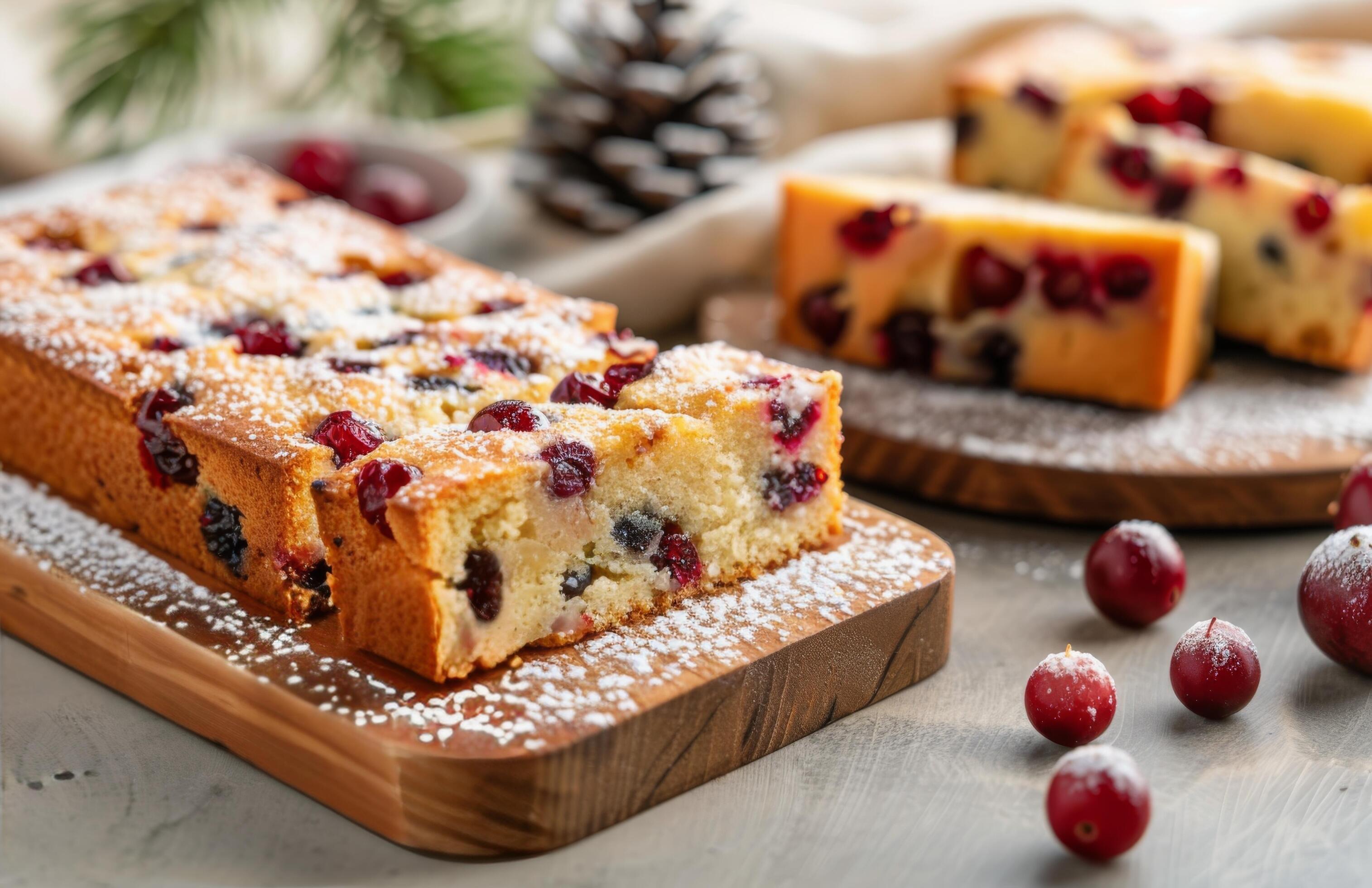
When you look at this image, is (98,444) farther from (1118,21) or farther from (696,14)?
(1118,21)

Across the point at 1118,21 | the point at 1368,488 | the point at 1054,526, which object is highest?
the point at 1118,21

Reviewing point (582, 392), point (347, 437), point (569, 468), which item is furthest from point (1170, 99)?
point (347, 437)

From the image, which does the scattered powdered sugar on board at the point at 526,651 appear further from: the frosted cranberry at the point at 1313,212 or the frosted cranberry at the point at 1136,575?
the frosted cranberry at the point at 1313,212

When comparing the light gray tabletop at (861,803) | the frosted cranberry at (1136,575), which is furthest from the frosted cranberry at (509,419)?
the frosted cranberry at (1136,575)

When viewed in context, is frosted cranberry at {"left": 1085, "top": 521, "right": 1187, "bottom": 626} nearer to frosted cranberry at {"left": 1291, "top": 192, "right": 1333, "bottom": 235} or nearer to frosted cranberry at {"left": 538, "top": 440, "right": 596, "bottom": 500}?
frosted cranberry at {"left": 538, "top": 440, "right": 596, "bottom": 500}

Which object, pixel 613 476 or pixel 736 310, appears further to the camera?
pixel 736 310

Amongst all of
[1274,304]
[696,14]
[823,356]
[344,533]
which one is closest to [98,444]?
[344,533]

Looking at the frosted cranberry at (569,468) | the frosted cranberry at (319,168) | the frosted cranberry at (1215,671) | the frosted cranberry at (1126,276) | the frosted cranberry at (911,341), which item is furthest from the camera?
the frosted cranberry at (319,168)

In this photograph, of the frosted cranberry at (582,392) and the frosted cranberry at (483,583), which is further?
the frosted cranberry at (582,392)
